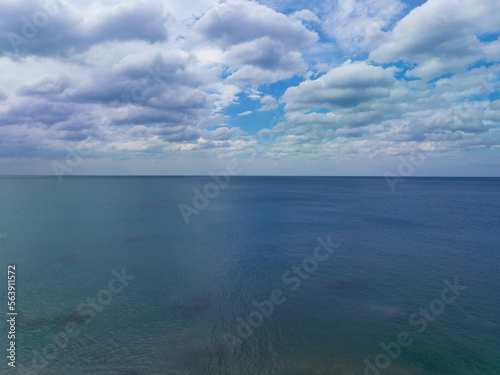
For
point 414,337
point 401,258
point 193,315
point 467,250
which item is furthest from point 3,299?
point 467,250

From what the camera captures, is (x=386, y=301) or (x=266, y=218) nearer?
(x=386, y=301)

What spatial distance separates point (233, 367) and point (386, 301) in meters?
21.8

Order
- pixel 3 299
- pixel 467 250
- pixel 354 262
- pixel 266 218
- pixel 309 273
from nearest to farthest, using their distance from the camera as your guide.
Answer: pixel 3 299, pixel 309 273, pixel 354 262, pixel 467 250, pixel 266 218

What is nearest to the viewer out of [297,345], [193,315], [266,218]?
[297,345]

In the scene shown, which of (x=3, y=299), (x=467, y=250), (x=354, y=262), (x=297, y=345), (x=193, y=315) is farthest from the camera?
(x=467, y=250)

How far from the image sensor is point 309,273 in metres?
44.8

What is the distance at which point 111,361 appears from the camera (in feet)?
79.8

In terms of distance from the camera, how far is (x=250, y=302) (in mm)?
35344

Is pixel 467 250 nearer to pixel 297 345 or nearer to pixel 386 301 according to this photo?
pixel 386 301

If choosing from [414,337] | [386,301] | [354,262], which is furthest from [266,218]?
[414,337]

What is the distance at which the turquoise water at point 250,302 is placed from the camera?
24.7 meters

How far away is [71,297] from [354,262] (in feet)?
143

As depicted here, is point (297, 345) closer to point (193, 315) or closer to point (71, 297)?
point (193, 315)

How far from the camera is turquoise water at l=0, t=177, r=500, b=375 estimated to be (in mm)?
24703
